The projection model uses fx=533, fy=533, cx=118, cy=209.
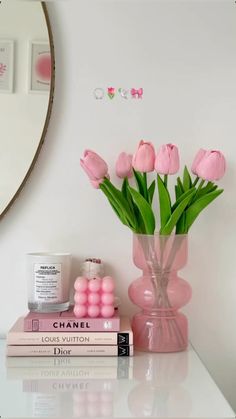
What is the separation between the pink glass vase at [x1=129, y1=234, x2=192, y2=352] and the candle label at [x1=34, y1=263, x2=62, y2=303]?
0.50ft

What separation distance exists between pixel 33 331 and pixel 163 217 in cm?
32

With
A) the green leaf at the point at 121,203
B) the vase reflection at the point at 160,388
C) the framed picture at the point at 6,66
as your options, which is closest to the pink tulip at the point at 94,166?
the green leaf at the point at 121,203

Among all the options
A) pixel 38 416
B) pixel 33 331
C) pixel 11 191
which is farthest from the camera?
pixel 11 191

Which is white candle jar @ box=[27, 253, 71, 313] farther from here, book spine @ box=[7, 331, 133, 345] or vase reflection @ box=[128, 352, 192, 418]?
vase reflection @ box=[128, 352, 192, 418]

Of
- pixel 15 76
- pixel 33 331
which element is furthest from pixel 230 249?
pixel 15 76

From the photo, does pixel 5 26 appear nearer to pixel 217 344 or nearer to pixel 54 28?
pixel 54 28

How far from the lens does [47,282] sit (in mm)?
1025

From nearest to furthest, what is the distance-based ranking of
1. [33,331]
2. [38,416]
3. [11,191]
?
[38,416] < [33,331] < [11,191]

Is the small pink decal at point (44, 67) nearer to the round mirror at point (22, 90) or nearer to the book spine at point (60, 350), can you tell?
the round mirror at point (22, 90)

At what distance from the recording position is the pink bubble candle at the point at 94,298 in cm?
100

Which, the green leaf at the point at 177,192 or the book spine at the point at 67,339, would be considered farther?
the green leaf at the point at 177,192

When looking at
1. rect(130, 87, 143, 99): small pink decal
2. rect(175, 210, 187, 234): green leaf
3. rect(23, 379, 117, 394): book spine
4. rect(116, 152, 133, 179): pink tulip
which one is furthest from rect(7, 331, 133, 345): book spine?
rect(130, 87, 143, 99): small pink decal

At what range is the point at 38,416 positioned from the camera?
0.70 meters

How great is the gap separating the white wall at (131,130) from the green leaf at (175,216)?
0.14 metres
